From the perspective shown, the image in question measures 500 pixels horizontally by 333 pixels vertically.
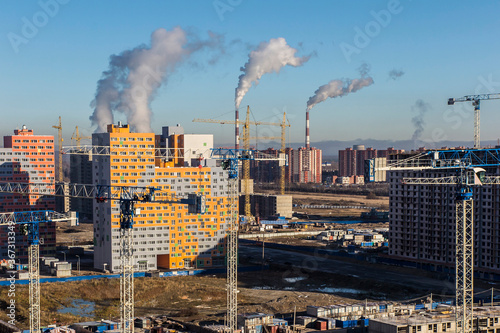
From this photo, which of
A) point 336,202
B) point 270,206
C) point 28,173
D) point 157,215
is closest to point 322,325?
point 157,215

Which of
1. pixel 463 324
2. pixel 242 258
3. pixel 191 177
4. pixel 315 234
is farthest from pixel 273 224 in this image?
pixel 463 324

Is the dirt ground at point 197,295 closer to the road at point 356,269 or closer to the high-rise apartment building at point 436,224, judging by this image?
the road at point 356,269

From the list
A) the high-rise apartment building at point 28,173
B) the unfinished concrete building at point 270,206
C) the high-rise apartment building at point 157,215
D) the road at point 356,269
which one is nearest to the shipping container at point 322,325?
the road at point 356,269

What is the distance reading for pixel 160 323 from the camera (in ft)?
158

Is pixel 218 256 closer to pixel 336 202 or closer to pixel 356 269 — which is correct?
pixel 356 269

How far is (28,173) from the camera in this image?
76.8m

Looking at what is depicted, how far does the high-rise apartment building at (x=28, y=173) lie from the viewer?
7325 centimetres

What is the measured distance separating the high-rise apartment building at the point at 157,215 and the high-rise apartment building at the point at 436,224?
55.5 feet

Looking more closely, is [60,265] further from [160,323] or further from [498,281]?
[498,281]

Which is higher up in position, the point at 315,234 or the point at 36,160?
the point at 36,160

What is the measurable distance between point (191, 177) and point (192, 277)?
9.81m

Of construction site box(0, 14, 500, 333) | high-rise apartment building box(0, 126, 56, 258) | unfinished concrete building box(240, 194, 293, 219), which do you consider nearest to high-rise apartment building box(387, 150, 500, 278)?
construction site box(0, 14, 500, 333)

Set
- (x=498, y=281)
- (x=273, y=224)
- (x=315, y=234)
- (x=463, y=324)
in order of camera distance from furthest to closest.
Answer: (x=273, y=224)
(x=315, y=234)
(x=498, y=281)
(x=463, y=324)

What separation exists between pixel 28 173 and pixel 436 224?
137ft
